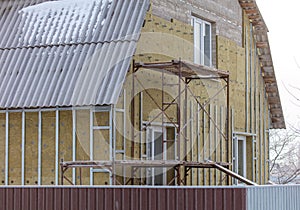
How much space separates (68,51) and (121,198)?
6059mm

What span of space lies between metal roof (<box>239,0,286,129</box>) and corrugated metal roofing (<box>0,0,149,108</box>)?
6826 millimetres

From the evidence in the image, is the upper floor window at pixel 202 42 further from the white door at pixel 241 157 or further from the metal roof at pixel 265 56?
the white door at pixel 241 157

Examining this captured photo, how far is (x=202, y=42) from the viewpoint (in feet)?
73.0

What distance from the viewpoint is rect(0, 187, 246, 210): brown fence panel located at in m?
13.2

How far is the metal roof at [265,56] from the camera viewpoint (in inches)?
985

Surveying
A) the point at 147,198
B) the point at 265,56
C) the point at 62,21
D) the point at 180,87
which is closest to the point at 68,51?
the point at 62,21

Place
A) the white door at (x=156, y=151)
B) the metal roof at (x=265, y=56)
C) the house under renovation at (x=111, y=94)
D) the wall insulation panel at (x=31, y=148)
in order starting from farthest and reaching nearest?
the metal roof at (x=265, y=56), the white door at (x=156, y=151), the wall insulation panel at (x=31, y=148), the house under renovation at (x=111, y=94)

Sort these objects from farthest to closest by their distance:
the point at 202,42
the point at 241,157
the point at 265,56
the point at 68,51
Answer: the point at 265,56, the point at 241,157, the point at 202,42, the point at 68,51

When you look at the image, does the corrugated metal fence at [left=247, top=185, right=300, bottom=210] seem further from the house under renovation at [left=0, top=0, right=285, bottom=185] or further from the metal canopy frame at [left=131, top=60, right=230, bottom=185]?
the metal canopy frame at [left=131, top=60, right=230, bottom=185]

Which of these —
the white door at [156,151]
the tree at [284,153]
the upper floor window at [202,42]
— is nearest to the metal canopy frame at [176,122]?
the white door at [156,151]

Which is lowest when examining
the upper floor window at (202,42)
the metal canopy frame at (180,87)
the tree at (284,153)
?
the tree at (284,153)

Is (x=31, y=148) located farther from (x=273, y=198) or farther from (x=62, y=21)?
(x=273, y=198)

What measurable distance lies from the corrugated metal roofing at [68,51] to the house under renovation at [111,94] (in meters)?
0.03

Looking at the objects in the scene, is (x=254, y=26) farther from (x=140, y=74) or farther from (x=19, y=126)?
(x=19, y=126)
